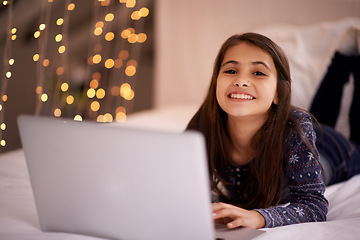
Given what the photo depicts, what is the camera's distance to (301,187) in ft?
3.55

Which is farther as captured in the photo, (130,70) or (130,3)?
(130,70)

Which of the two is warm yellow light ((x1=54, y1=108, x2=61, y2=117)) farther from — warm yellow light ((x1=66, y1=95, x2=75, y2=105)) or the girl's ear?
the girl's ear

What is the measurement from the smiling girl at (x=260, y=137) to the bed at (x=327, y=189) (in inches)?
3.5

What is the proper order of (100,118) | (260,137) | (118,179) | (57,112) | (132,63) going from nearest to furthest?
(118,179) < (260,137) < (57,112) < (100,118) < (132,63)

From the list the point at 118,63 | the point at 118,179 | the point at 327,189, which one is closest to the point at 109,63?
the point at 118,63

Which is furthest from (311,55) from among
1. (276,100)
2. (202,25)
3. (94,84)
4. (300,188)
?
(94,84)

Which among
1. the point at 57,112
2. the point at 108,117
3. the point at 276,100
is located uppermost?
the point at 276,100

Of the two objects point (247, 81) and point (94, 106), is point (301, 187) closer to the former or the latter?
point (247, 81)

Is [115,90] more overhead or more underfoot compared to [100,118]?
more overhead

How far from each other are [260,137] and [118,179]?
576 millimetres

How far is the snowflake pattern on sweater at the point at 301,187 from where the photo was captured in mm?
998

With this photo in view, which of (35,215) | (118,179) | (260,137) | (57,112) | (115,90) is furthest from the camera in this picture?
(115,90)

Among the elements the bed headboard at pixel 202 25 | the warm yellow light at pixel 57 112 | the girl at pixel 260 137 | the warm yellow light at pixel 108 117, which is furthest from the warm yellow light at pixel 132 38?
the girl at pixel 260 137

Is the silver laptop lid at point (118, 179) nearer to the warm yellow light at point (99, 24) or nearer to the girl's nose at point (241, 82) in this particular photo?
the girl's nose at point (241, 82)
